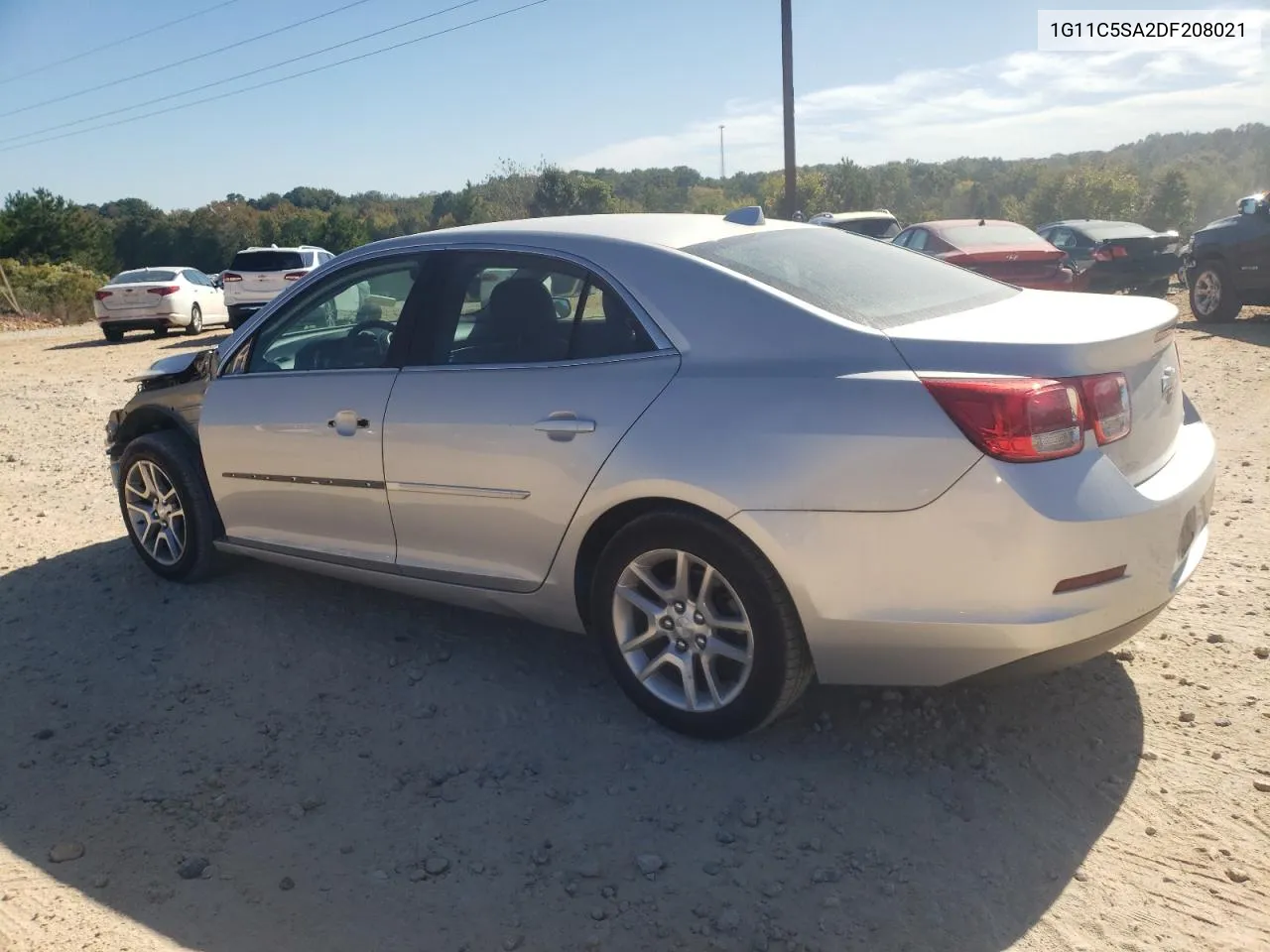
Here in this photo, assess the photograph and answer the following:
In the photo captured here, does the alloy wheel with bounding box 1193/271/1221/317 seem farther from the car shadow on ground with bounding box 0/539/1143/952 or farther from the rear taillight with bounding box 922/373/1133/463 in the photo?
the rear taillight with bounding box 922/373/1133/463

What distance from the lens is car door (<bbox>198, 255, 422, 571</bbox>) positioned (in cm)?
411

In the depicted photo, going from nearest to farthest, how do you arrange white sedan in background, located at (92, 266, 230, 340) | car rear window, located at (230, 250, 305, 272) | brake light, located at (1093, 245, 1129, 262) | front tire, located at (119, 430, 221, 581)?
front tire, located at (119, 430, 221, 581) → brake light, located at (1093, 245, 1129, 262) → car rear window, located at (230, 250, 305, 272) → white sedan in background, located at (92, 266, 230, 340)

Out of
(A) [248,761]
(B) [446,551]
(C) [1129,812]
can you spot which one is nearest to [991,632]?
(C) [1129,812]

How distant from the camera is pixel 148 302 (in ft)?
69.7

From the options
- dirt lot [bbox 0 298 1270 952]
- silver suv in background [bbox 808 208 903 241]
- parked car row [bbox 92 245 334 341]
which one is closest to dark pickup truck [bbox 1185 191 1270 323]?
silver suv in background [bbox 808 208 903 241]

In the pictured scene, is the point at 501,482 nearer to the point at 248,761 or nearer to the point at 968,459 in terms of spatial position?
the point at 248,761

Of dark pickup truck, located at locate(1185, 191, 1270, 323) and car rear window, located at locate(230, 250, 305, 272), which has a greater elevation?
car rear window, located at locate(230, 250, 305, 272)

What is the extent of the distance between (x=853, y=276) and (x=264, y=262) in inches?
766

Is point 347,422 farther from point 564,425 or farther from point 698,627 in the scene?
point 698,627

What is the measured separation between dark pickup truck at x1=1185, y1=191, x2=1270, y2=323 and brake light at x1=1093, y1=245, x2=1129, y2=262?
3.09 metres

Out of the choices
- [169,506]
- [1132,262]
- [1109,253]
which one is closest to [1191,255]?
[1109,253]

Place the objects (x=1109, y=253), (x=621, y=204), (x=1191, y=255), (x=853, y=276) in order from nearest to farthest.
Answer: (x=853, y=276)
(x=1191, y=255)
(x=1109, y=253)
(x=621, y=204)

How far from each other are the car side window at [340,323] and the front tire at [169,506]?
2.36 ft

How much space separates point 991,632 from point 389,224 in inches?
2458
